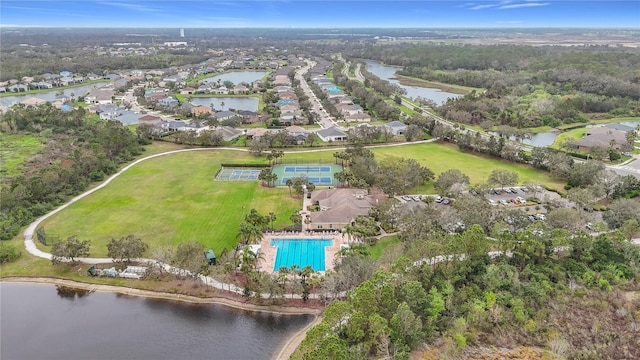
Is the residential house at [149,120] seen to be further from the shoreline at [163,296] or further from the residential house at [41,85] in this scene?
the residential house at [41,85]

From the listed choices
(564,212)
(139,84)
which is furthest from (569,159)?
(139,84)

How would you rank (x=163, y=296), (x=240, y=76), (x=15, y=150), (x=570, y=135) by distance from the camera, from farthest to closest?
(x=240, y=76), (x=570, y=135), (x=15, y=150), (x=163, y=296)

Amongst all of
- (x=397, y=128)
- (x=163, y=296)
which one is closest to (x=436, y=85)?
(x=397, y=128)

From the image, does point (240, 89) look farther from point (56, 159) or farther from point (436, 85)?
point (56, 159)

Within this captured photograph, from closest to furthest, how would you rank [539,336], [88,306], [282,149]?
[539,336] < [88,306] < [282,149]

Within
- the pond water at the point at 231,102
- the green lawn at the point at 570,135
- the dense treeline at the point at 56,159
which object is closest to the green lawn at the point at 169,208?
the dense treeline at the point at 56,159

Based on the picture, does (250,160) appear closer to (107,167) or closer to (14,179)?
(107,167)
